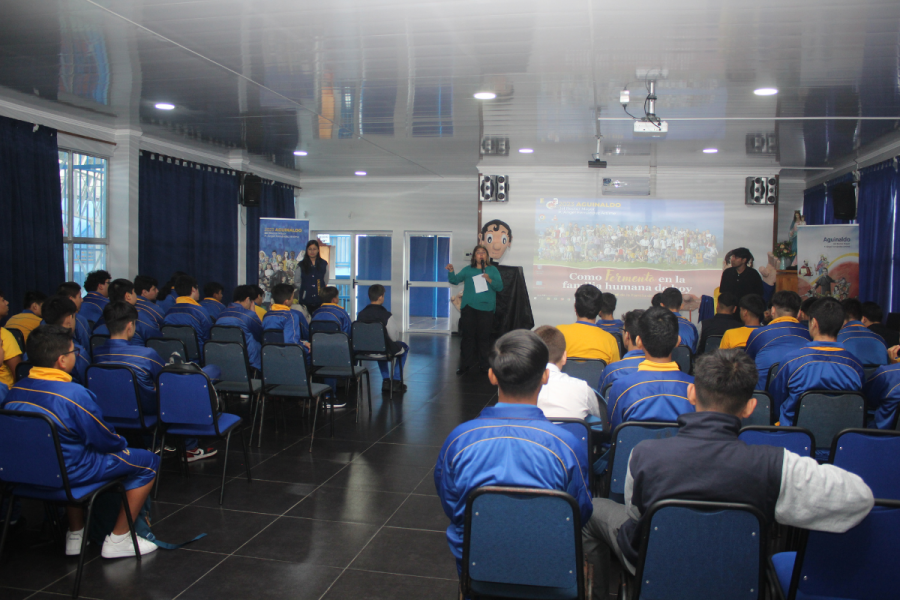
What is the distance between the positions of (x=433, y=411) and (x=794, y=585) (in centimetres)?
434

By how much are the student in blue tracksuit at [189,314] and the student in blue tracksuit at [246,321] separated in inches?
6.7

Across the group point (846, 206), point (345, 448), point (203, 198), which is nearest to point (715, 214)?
point (846, 206)

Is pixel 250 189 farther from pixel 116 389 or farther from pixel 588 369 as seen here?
pixel 588 369

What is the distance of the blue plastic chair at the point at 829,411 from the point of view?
3.08m

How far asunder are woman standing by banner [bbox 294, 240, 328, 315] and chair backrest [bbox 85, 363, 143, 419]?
5986 mm

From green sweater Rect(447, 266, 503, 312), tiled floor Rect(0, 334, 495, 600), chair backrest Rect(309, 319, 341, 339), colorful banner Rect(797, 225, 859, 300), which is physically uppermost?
colorful banner Rect(797, 225, 859, 300)

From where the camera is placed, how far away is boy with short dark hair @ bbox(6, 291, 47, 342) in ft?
14.9

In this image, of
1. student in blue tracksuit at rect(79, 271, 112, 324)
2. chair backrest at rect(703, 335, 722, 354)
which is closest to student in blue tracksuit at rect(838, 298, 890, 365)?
chair backrest at rect(703, 335, 722, 354)

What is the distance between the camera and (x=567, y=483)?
1.74 m

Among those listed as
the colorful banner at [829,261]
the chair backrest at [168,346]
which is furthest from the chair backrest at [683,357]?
the colorful banner at [829,261]

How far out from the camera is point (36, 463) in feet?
8.11

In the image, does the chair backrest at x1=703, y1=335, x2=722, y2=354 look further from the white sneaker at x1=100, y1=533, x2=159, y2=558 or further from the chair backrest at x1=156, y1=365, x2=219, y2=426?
the white sneaker at x1=100, y1=533, x2=159, y2=558

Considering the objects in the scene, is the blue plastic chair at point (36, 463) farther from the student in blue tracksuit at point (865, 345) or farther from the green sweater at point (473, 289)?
the green sweater at point (473, 289)

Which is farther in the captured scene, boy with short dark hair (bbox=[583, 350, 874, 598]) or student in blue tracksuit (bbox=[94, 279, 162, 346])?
student in blue tracksuit (bbox=[94, 279, 162, 346])
